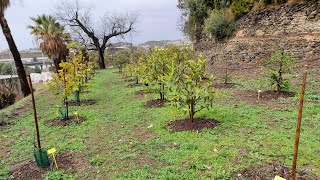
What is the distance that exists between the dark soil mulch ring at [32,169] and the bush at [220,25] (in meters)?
13.8

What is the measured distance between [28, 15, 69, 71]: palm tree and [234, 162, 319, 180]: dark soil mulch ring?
1825cm

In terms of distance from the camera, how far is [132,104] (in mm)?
8430

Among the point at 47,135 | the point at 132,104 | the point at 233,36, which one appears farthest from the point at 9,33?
the point at 233,36

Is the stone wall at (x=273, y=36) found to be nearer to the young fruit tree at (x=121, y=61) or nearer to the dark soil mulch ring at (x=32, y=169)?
the young fruit tree at (x=121, y=61)

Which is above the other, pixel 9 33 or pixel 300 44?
pixel 9 33

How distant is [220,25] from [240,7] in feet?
4.87

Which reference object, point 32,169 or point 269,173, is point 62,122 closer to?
point 32,169

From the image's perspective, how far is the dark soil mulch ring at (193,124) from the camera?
5.30 metres

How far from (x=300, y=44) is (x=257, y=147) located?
9.53 meters

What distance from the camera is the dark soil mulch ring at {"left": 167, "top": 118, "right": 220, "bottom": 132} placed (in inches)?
209

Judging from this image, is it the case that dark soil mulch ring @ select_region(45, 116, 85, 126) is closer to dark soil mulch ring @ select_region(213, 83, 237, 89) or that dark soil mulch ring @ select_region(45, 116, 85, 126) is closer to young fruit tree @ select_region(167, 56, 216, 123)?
young fruit tree @ select_region(167, 56, 216, 123)

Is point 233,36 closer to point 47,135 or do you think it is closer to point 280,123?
Result: point 280,123

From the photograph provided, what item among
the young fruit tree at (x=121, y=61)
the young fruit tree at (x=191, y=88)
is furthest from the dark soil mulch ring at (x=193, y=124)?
the young fruit tree at (x=121, y=61)

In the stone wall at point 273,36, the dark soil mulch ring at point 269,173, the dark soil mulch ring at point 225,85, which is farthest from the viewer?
the stone wall at point 273,36
